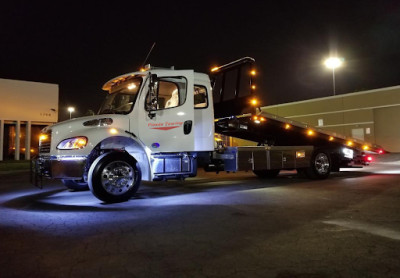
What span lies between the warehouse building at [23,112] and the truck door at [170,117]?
27.8m

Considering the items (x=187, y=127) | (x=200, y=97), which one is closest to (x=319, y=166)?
(x=200, y=97)

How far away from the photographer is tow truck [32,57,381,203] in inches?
289

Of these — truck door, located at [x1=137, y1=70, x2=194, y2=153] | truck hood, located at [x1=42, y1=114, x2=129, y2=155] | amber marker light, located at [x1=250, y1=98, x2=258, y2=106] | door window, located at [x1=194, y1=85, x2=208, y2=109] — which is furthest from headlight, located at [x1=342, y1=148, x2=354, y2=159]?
truck hood, located at [x1=42, y1=114, x2=129, y2=155]

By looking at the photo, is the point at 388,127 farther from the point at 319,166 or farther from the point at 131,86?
the point at 131,86

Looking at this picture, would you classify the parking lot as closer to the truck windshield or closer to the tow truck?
the tow truck

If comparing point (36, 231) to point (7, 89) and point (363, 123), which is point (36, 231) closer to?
point (7, 89)

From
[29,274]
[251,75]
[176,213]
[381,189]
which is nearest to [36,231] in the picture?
[29,274]

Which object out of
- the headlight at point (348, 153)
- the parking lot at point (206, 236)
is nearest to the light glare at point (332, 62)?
the headlight at point (348, 153)

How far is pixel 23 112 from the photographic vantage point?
105 ft

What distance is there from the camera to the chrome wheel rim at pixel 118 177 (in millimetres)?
7456

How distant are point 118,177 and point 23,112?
28.5 metres

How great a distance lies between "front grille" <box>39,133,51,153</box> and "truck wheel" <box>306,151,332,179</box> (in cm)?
831

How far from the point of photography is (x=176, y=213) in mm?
6496

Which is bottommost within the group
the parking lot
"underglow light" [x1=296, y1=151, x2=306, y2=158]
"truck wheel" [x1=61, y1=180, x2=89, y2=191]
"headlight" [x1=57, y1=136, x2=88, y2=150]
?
the parking lot
